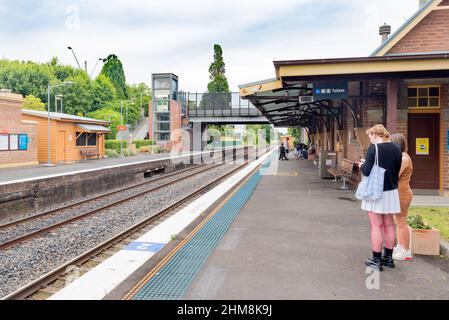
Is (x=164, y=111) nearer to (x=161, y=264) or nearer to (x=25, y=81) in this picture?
(x=25, y=81)

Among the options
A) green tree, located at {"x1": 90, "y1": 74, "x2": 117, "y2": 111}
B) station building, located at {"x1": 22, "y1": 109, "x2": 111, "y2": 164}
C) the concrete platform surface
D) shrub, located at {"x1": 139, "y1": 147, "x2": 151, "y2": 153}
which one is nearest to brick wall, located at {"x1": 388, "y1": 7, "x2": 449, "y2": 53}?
the concrete platform surface

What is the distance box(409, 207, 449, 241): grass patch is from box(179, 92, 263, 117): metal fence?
33566 mm

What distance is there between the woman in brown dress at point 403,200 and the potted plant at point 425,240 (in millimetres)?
379

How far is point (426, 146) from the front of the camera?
1070cm

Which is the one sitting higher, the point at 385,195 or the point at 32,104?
the point at 32,104

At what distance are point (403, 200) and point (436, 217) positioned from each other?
334 cm

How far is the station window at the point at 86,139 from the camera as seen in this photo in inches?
1125

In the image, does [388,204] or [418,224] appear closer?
[388,204]

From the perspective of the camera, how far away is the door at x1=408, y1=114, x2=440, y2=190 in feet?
35.0

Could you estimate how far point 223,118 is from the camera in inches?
1708

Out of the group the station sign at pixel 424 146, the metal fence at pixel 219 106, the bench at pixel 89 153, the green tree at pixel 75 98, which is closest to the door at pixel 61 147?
the bench at pixel 89 153

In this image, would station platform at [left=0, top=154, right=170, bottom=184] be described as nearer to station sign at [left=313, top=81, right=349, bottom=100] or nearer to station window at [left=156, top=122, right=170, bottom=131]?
station sign at [left=313, top=81, right=349, bottom=100]

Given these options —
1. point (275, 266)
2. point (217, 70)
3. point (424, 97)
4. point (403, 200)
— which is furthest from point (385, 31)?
point (217, 70)

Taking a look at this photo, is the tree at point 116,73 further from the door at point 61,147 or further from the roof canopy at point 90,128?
the door at point 61,147
